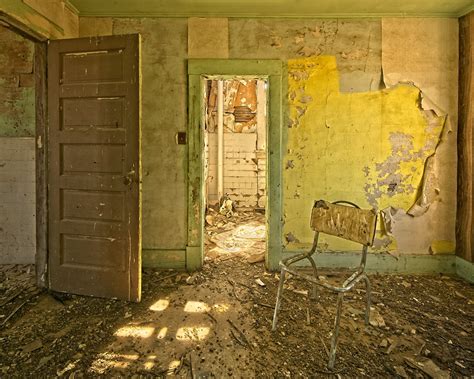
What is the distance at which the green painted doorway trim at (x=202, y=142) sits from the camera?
124 inches

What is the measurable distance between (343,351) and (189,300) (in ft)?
4.60

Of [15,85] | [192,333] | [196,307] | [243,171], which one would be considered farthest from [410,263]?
[15,85]

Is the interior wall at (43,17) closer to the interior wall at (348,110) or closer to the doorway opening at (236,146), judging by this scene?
the interior wall at (348,110)

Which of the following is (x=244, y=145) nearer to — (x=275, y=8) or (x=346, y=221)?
(x=275, y=8)

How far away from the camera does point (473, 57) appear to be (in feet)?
9.77

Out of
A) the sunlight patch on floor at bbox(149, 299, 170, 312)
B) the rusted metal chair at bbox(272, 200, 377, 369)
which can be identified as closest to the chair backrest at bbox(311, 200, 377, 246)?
the rusted metal chair at bbox(272, 200, 377, 369)

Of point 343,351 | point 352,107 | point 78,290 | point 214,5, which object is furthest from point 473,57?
point 78,290

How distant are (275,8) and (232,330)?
3.27m

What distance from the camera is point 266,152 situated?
10.6ft

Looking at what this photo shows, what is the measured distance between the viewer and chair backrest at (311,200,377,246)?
186 centimetres

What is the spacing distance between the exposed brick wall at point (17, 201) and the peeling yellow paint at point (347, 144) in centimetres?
312

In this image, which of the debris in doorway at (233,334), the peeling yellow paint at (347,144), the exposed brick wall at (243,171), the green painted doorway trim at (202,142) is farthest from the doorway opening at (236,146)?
the debris in doorway at (233,334)

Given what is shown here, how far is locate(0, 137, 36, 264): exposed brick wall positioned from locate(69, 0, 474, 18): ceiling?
185 centimetres

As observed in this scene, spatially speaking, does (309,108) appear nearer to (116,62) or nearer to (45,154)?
(116,62)
